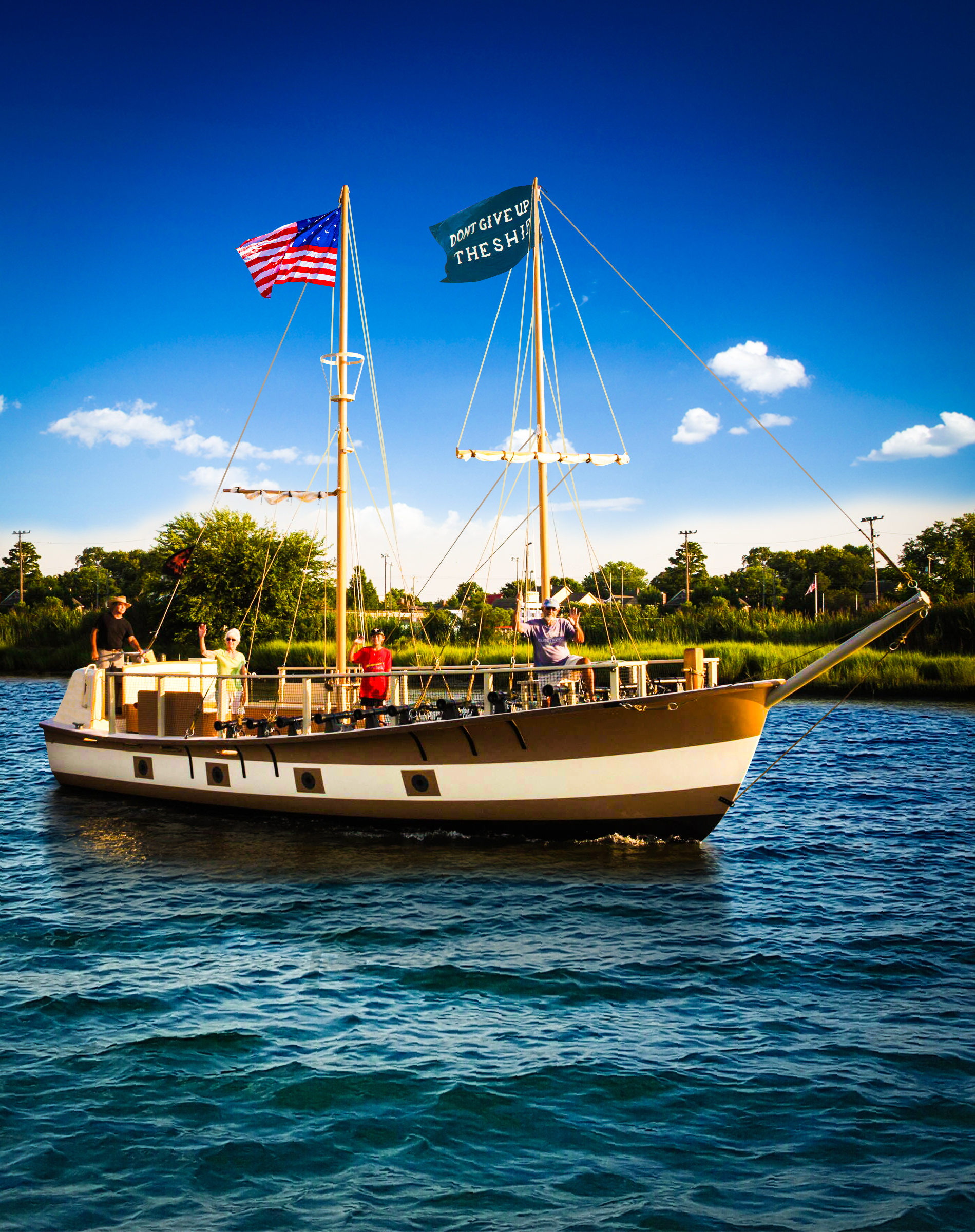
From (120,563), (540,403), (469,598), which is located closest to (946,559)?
(469,598)

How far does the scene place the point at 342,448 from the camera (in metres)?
16.9

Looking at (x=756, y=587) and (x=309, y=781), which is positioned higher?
(x=756, y=587)

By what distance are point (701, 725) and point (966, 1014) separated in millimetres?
5049

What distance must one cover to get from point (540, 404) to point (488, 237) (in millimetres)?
3171

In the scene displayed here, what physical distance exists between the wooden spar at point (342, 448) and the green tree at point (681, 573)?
97.6 m

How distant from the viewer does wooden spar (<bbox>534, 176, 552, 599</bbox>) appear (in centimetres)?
1627

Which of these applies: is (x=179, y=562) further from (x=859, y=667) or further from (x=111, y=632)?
(x=859, y=667)

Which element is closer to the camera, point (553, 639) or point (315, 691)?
point (553, 639)

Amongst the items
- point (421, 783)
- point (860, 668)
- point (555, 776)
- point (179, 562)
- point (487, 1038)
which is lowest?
point (487, 1038)

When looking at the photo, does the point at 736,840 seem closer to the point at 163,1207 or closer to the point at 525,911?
the point at 525,911

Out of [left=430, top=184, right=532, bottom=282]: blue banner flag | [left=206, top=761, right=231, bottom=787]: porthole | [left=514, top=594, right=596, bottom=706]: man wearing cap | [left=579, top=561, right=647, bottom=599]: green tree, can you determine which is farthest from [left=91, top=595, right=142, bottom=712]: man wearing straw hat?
[left=579, top=561, right=647, bottom=599]: green tree

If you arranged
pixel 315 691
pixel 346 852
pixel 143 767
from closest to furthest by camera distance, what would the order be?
pixel 346 852 < pixel 143 767 < pixel 315 691

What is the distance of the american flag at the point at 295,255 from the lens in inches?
677

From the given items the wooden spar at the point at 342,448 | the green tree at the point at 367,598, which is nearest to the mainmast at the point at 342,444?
the wooden spar at the point at 342,448
